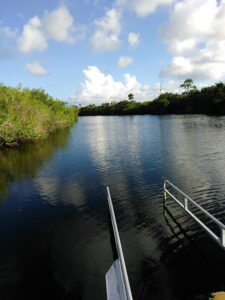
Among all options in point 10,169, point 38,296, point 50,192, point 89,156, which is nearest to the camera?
point 38,296

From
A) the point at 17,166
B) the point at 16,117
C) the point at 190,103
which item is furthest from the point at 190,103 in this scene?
the point at 17,166

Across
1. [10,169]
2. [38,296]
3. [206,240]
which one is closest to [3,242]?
[38,296]

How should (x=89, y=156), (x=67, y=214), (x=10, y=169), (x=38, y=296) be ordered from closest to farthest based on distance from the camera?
(x=38, y=296)
(x=67, y=214)
(x=10, y=169)
(x=89, y=156)

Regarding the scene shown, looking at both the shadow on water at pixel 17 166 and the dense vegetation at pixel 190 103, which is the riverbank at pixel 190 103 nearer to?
the dense vegetation at pixel 190 103

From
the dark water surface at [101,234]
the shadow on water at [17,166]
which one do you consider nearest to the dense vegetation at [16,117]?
the shadow on water at [17,166]

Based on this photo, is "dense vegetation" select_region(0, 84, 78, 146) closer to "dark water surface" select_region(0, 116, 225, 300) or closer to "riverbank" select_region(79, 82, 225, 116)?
"dark water surface" select_region(0, 116, 225, 300)

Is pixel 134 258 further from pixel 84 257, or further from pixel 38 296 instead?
pixel 38 296

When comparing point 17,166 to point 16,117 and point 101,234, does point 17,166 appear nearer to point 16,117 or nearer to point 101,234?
point 16,117

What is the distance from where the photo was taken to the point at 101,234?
31.5 feet

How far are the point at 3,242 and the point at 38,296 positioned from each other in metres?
3.98

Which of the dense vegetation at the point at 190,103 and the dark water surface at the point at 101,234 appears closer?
the dark water surface at the point at 101,234

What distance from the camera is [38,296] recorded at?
256 inches

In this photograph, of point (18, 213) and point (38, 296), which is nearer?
point (38, 296)

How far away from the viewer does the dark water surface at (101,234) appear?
6.78 meters
